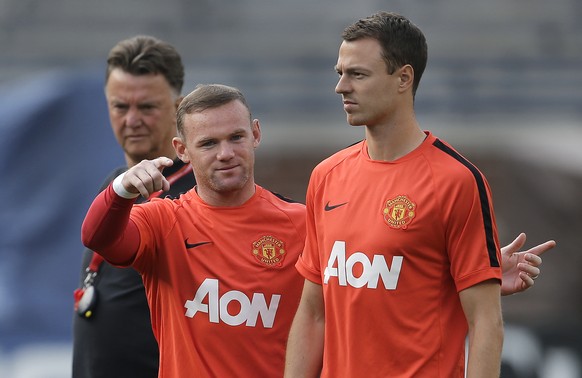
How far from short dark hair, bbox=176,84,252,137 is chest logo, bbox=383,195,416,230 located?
675 mm

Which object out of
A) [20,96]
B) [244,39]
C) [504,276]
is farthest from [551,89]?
[504,276]

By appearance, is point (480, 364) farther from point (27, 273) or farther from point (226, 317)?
point (27, 273)

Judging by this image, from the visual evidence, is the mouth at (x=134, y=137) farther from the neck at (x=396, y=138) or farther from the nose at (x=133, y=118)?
the neck at (x=396, y=138)

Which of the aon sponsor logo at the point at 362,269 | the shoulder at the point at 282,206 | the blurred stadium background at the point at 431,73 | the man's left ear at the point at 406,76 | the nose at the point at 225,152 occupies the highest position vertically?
the blurred stadium background at the point at 431,73

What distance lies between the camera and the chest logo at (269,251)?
3580mm

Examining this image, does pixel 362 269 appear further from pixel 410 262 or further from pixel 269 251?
pixel 269 251

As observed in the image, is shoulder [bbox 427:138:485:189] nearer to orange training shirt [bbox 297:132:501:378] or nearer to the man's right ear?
orange training shirt [bbox 297:132:501:378]

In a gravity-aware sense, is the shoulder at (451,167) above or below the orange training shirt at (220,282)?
above

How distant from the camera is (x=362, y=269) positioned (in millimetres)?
3184

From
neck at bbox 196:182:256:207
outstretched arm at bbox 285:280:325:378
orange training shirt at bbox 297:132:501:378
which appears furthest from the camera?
neck at bbox 196:182:256:207

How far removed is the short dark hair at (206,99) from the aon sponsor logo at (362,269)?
0.63 metres

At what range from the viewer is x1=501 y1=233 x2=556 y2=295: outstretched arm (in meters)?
3.42

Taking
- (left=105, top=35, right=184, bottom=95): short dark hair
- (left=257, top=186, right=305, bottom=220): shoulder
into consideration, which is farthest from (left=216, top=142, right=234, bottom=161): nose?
(left=105, top=35, right=184, bottom=95): short dark hair

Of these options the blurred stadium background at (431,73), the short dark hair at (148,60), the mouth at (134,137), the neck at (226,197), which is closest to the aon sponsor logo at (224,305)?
the neck at (226,197)
